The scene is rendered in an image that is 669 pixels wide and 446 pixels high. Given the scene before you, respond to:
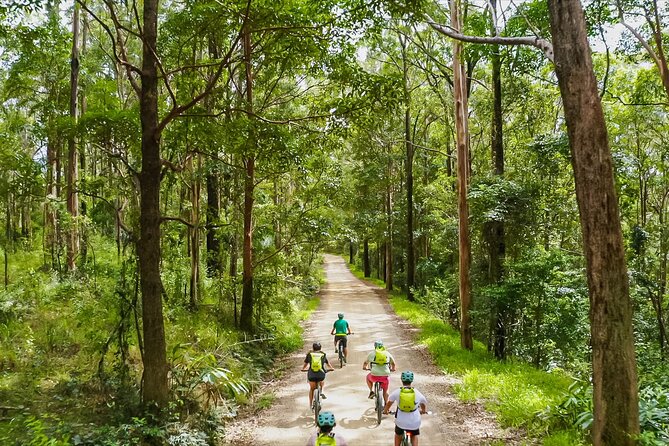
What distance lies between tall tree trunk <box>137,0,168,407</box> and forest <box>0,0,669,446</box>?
0.03 meters

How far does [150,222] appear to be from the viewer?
668cm

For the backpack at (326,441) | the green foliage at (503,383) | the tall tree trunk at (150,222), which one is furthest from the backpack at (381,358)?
the tall tree trunk at (150,222)

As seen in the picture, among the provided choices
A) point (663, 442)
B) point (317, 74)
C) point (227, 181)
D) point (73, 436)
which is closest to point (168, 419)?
point (73, 436)

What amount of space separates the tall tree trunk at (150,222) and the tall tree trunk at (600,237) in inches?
217

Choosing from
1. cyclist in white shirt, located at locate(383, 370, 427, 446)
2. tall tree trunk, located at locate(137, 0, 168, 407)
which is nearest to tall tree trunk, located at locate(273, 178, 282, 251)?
tall tree trunk, located at locate(137, 0, 168, 407)

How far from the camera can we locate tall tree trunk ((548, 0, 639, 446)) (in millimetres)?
4832

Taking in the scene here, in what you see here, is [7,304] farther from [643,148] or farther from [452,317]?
[643,148]

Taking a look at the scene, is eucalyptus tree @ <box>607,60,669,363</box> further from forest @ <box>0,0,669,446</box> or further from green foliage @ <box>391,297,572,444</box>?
green foliage @ <box>391,297,572,444</box>

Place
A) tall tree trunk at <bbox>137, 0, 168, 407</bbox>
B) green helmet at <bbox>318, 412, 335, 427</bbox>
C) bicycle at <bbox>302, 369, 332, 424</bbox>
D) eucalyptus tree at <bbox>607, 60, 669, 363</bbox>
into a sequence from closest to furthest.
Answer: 1. green helmet at <bbox>318, 412, 335, 427</bbox>
2. tall tree trunk at <bbox>137, 0, 168, 407</bbox>
3. bicycle at <bbox>302, 369, 332, 424</bbox>
4. eucalyptus tree at <bbox>607, 60, 669, 363</bbox>

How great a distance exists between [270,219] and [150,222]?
33.2 ft

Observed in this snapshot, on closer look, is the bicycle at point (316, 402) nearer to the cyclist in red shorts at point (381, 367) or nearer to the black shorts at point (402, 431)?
the cyclist in red shorts at point (381, 367)

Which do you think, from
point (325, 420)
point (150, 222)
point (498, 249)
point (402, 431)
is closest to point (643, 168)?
point (498, 249)

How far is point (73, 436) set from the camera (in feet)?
18.1

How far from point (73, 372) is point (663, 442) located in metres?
8.71
